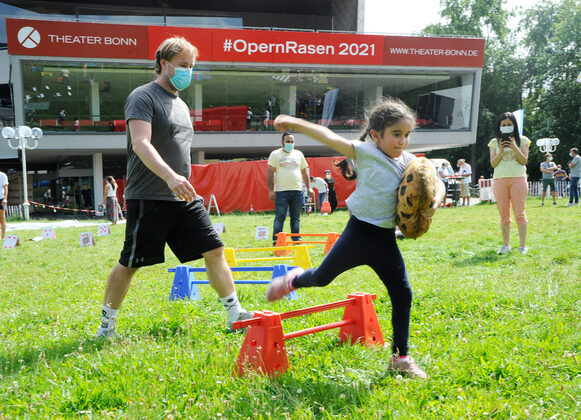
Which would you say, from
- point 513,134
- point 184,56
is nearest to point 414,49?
point 513,134

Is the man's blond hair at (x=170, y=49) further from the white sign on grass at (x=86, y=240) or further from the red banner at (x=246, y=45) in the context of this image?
the red banner at (x=246, y=45)

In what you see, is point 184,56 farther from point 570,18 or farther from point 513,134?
point 570,18

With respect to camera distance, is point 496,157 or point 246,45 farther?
Answer: point 246,45

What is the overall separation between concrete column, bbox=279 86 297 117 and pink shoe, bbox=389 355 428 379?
1065 inches

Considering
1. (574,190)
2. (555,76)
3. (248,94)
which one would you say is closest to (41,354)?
(574,190)

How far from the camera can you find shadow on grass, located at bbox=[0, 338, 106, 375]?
321 centimetres

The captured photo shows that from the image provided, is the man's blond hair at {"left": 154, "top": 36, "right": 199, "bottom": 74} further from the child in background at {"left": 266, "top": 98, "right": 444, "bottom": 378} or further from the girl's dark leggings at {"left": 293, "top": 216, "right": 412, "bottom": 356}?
the girl's dark leggings at {"left": 293, "top": 216, "right": 412, "bottom": 356}

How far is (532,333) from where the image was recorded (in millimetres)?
3514

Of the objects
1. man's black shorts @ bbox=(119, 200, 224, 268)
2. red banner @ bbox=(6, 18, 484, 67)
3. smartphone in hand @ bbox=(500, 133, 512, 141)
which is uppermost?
red banner @ bbox=(6, 18, 484, 67)

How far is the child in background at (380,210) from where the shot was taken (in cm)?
296

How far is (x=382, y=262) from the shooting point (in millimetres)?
2998

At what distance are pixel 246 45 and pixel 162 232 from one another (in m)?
26.8

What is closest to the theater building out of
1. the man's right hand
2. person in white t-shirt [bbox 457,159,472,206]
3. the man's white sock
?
person in white t-shirt [bbox 457,159,472,206]

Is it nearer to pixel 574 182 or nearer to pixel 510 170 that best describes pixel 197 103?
pixel 574 182
